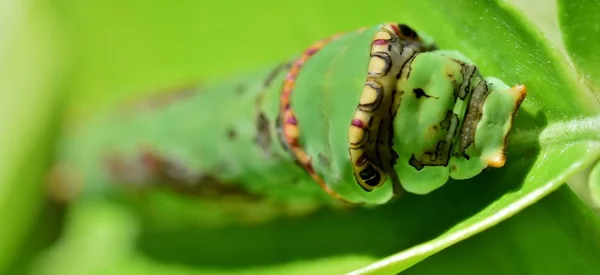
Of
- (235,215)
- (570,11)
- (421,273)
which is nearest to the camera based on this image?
(570,11)

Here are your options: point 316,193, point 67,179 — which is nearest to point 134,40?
point 67,179

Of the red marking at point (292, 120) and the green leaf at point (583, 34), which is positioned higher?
the green leaf at point (583, 34)

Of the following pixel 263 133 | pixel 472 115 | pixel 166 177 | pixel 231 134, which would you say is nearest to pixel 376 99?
pixel 472 115

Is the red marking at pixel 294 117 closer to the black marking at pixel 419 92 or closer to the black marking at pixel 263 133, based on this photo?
the black marking at pixel 263 133

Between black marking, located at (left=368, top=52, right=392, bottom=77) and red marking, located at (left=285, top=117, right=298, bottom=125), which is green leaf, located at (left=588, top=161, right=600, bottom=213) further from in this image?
red marking, located at (left=285, top=117, right=298, bottom=125)

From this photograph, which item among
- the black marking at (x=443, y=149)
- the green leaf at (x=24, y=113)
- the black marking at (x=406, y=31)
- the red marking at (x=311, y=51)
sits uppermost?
the black marking at (x=406, y=31)

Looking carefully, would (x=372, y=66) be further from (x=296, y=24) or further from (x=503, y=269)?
(x=296, y=24)

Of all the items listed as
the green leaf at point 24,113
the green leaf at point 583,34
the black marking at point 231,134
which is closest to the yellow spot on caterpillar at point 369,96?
the green leaf at point 583,34

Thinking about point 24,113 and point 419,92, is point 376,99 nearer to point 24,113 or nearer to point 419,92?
point 419,92
